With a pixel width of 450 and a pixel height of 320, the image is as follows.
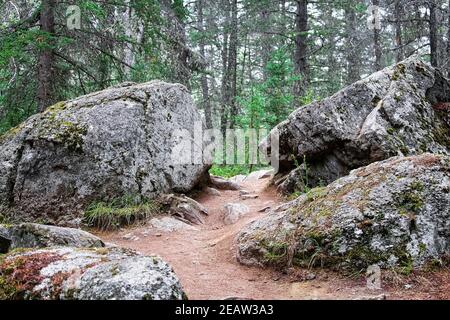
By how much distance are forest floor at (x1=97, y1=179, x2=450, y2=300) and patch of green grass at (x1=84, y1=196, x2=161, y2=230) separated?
0.22 meters

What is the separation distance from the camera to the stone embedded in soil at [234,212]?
7.54m

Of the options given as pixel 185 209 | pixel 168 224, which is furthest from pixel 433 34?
pixel 168 224

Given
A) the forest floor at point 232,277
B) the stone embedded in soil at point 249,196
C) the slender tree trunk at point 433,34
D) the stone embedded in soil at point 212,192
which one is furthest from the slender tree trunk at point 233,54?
the forest floor at point 232,277

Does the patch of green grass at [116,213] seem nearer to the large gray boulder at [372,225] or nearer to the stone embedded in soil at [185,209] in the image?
the stone embedded in soil at [185,209]

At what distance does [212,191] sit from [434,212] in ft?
18.9

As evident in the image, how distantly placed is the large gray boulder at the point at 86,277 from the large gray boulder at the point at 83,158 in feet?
13.1

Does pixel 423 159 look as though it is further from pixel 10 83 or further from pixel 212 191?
pixel 10 83

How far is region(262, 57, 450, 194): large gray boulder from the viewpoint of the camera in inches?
288

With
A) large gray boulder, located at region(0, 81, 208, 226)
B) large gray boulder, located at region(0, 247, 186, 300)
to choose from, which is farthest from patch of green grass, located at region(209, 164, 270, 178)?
large gray boulder, located at region(0, 247, 186, 300)

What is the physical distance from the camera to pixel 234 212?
7719 millimetres

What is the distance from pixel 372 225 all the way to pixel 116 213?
4.60 metres

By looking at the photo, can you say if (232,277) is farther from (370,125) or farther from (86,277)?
(370,125)
